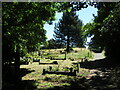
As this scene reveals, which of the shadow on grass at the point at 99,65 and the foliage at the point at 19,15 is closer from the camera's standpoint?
the foliage at the point at 19,15

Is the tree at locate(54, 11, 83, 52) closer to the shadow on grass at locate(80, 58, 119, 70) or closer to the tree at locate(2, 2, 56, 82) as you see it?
the shadow on grass at locate(80, 58, 119, 70)

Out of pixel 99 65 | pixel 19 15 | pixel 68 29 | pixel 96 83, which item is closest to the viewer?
pixel 96 83

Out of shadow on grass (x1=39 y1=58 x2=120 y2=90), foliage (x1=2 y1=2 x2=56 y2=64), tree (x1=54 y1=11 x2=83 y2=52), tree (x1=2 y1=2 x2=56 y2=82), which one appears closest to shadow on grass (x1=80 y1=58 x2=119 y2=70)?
shadow on grass (x1=39 y1=58 x2=120 y2=90)

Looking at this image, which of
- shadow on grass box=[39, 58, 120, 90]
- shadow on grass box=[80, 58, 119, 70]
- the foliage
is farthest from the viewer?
shadow on grass box=[80, 58, 119, 70]

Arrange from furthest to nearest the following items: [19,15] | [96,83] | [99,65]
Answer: [99,65], [19,15], [96,83]

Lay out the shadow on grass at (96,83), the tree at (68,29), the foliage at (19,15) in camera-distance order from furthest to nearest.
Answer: the tree at (68,29), the foliage at (19,15), the shadow on grass at (96,83)

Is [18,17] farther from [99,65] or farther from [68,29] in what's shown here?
[68,29]

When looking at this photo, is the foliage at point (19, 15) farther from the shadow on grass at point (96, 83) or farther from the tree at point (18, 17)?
the shadow on grass at point (96, 83)

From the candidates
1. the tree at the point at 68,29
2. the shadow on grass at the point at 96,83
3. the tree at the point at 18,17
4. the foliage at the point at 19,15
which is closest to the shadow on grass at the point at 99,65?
the shadow on grass at the point at 96,83

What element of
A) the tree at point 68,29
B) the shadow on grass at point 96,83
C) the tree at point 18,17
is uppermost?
the tree at point 68,29

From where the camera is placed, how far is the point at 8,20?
1160 centimetres

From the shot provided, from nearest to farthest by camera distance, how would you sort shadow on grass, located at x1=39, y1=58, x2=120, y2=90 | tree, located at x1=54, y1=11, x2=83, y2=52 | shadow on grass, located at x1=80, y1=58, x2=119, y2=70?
1. shadow on grass, located at x1=39, y1=58, x2=120, y2=90
2. shadow on grass, located at x1=80, y1=58, x2=119, y2=70
3. tree, located at x1=54, y1=11, x2=83, y2=52

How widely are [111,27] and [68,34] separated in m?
40.2

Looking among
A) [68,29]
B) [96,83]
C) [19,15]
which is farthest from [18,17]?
[68,29]
